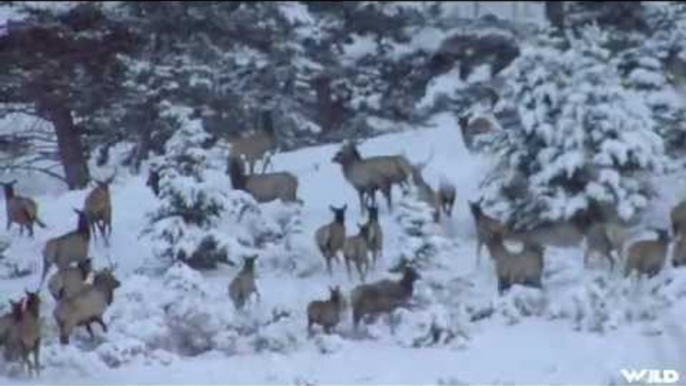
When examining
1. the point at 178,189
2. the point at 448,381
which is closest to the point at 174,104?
the point at 178,189

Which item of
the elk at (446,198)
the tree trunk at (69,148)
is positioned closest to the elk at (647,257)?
the elk at (446,198)

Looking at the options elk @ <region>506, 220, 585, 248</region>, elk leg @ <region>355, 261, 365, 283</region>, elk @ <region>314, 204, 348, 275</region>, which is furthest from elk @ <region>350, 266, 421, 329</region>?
elk @ <region>506, 220, 585, 248</region>

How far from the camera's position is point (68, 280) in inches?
561

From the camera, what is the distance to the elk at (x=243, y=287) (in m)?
14.4

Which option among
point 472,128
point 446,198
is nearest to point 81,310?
point 446,198

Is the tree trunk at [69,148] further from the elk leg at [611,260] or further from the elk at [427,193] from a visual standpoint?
the elk leg at [611,260]

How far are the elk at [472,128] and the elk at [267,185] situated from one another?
152 inches

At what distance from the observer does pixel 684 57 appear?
19922 millimetres

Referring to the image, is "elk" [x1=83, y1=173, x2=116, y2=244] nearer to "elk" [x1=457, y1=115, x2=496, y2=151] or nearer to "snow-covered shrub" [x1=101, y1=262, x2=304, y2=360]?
"snow-covered shrub" [x1=101, y1=262, x2=304, y2=360]

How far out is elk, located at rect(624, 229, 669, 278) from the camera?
14930 millimetres

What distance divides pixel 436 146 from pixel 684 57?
406cm

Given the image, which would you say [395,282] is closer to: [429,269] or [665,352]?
[429,269]

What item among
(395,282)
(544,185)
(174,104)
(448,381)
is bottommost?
(448,381)

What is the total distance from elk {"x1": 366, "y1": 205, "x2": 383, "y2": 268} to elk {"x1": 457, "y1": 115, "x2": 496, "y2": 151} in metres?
4.57
